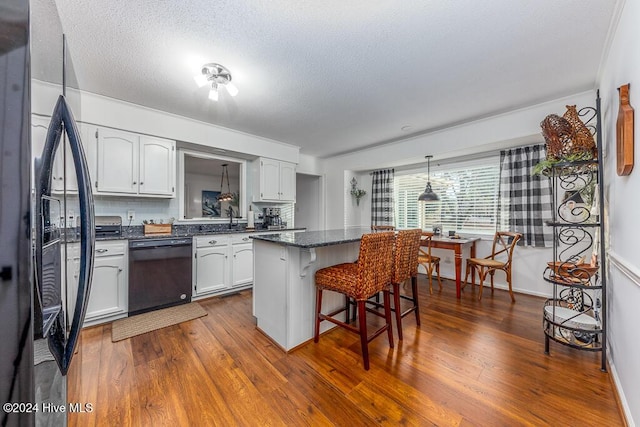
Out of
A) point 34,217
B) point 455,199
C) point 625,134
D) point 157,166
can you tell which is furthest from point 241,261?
point 625,134

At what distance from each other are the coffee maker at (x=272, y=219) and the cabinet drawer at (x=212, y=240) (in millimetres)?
1042

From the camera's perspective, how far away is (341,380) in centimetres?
176

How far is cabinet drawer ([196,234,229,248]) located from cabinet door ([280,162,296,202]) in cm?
139

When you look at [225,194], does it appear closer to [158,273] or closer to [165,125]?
[165,125]

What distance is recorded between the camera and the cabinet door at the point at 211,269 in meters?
3.31

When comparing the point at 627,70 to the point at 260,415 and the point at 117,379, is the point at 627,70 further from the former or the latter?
the point at 117,379

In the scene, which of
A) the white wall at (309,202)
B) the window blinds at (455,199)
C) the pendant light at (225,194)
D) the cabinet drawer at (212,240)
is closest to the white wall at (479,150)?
the window blinds at (455,199)

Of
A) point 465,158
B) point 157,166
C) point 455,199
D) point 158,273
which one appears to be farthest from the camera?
point 455,199

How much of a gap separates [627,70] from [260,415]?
301 centimetres

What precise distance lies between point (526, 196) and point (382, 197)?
2327 mm

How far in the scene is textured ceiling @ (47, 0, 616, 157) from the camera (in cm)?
166

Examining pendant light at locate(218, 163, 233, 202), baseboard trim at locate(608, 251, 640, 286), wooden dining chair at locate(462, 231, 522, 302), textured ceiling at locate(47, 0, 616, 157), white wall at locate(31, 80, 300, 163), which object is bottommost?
wooden dining chair at locate(462, 231, 522, 302)

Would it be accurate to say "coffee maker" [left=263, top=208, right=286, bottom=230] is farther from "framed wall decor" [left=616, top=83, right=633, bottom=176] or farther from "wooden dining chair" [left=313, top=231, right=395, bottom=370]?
"framed wall decor" [left=616, top=83, right=633, bottom=176]

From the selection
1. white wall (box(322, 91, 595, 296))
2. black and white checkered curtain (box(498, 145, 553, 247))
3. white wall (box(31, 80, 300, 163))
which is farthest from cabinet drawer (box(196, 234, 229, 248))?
black and white checkered curtain (box(498, 145, 553, 247))
